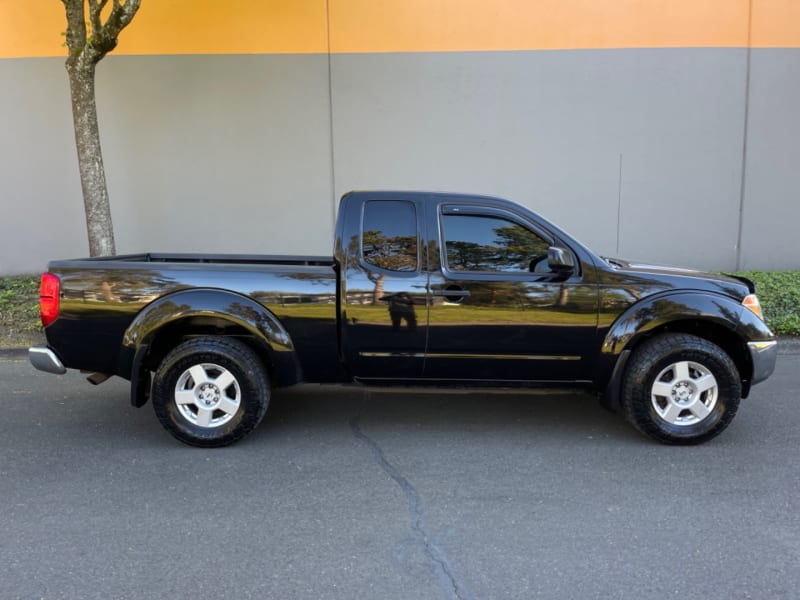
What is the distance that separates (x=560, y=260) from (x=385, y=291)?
125cm

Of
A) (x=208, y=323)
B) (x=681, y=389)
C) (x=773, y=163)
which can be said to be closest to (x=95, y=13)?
(x=208, y=323)

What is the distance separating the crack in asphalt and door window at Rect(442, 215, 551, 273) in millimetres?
1468

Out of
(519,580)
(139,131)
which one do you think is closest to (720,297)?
(519,580)

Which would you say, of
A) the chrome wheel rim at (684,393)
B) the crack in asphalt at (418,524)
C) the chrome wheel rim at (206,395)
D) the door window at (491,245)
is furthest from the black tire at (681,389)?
the chrome wheel rim at (206,395)

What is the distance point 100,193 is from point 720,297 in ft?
25.4

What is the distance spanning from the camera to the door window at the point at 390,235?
179 inches

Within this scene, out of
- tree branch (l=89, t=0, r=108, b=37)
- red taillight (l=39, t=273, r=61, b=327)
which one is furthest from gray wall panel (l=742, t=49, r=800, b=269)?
red taillight (l=39, t=273, r=61, b=327)

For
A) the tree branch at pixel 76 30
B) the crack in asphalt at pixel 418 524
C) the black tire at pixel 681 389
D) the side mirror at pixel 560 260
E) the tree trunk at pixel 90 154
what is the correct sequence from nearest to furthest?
the crack in asphalt at pixel 418 524
the side mirror at pixel 560 260
the black tire at pixel 681 389
the tree branch at pixel 76 30
the tree trunk at pixel 90 154

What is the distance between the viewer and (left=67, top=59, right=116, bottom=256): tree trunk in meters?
8.05

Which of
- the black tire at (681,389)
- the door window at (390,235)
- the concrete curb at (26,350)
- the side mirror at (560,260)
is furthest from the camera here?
the concrete curb at (26,350)

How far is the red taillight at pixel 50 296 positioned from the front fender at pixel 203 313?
54 centimetres

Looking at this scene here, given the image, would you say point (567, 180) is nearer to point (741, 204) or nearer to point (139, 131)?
point (741, 204)

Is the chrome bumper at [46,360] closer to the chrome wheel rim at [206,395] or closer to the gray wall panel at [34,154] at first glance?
the chrome wheel rim at [206,395]

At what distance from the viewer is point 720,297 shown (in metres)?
4.50
